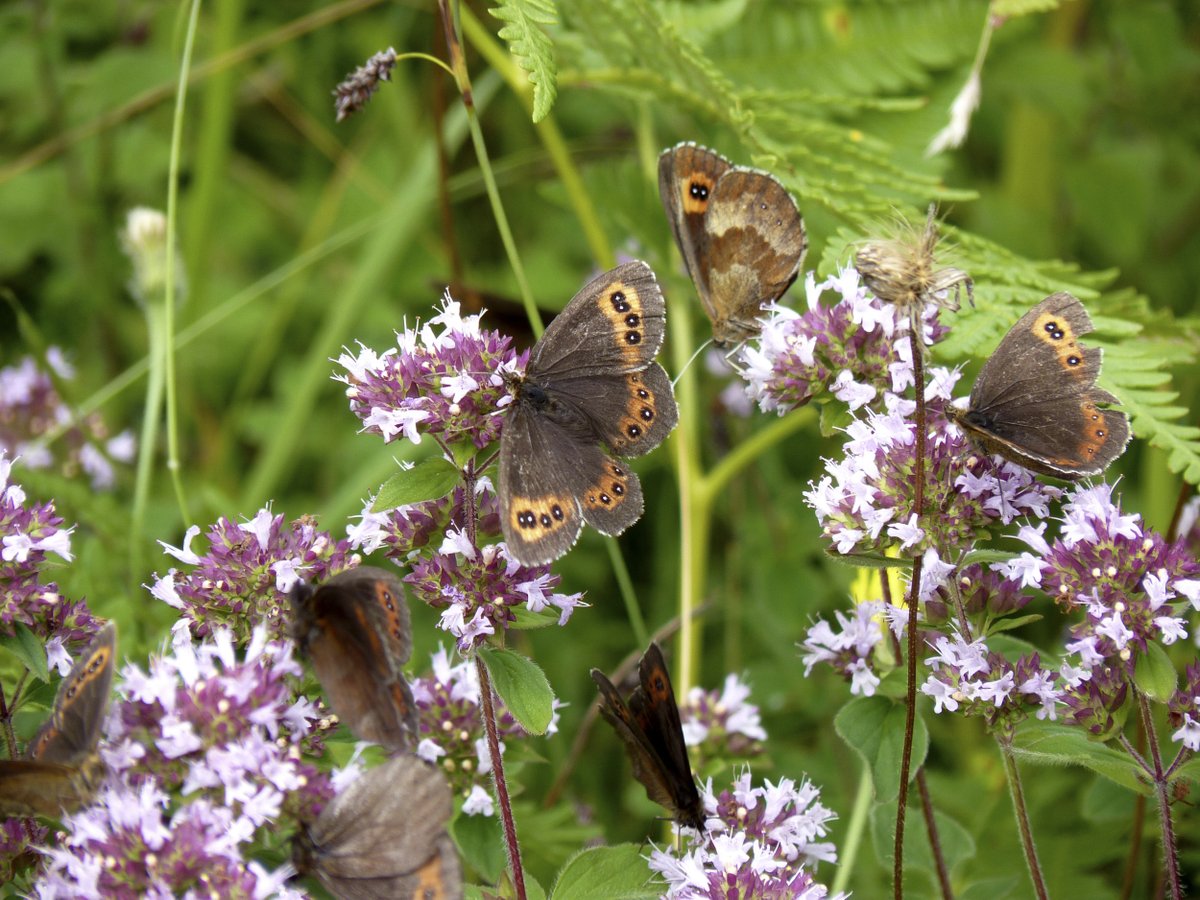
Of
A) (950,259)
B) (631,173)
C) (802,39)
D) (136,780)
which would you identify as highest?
(802,39)

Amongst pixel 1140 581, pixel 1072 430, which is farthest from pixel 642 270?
pixel 1140 581

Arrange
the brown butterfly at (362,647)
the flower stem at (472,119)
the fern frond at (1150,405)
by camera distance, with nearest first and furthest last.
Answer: the brown butterfly at (362,647) < the fern frond at (1150,405) < the flower stem at (472,119)

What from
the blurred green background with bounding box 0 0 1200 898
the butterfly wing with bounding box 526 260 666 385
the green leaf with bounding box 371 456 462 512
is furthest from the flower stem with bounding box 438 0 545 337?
the green leaf with bounding box 371 456 462 512

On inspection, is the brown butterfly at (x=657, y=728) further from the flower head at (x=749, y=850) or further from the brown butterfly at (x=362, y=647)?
the brown butterfly at (x=362, y=647)

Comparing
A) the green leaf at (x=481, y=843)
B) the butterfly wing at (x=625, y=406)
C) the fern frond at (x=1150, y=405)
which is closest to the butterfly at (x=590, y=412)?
the butterfly wing at (x=625, y=406)

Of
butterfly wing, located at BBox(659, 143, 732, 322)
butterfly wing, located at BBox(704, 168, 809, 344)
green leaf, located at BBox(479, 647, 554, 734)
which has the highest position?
butterfly wing, located at BBox(659, 143, 732, 322)

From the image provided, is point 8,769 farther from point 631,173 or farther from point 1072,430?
point 631,173

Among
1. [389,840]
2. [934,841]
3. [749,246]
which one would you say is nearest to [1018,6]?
[749,246]

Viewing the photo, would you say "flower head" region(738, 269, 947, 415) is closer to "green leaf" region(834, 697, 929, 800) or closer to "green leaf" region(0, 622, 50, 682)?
"green leaf" region(834, 697, 929, 800)
